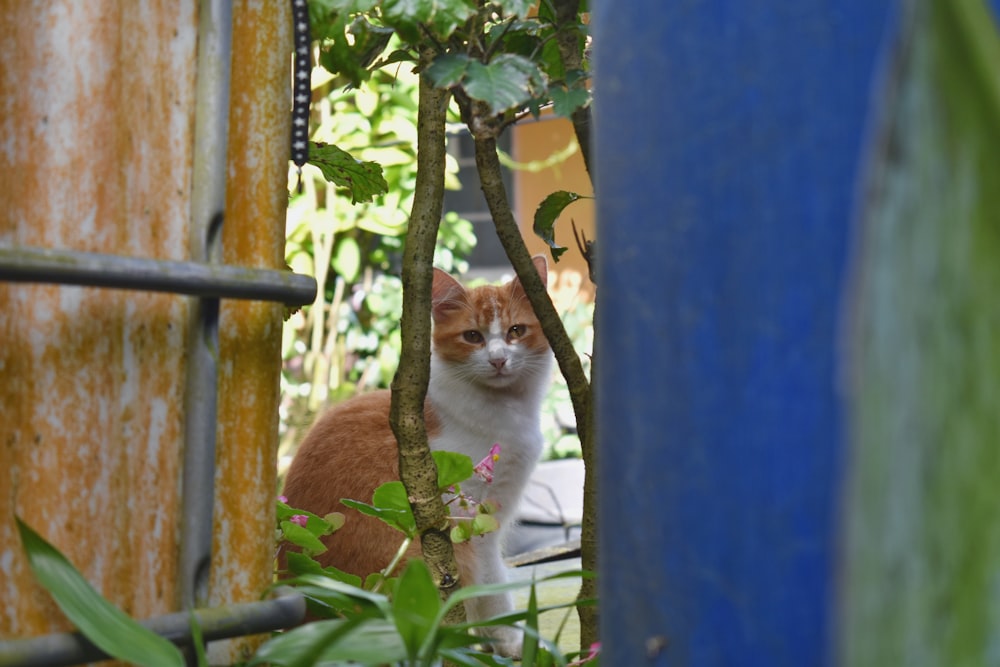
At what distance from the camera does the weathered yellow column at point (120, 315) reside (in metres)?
0.61

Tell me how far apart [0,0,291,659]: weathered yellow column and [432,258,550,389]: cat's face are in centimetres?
176

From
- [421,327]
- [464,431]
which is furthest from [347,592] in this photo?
[464,431]

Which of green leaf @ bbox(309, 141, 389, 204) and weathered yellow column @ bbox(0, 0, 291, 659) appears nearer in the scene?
weathered yellow column @ bbox(0, 0, 291, 659)

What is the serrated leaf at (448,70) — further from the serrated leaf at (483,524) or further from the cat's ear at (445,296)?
the cat's ear at (445,296)

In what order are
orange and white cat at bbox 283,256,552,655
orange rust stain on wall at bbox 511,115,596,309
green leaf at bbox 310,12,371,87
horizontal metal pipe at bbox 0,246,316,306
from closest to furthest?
horizontal metal pipe at bbox 0,246,316,306
green leaf at bbox 310,12,371,87
orange and white cat at bbox 283,256,552,655
orange rust stain on wall at bbox 511,115,596,309

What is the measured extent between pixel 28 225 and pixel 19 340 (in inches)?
2.9

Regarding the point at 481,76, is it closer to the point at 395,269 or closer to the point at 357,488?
the point at 357,488

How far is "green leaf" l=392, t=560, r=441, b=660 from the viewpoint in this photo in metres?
0.67

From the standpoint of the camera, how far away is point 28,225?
0.62m

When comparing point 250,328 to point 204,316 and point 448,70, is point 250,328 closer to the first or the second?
point 204,316

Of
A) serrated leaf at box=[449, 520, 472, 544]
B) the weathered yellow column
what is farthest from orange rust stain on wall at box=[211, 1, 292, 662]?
serrated leaf at box=[449, 520, 472, 544]

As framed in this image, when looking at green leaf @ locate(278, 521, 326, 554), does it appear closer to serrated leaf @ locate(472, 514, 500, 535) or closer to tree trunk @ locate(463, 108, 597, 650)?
serrated leaf @ locate(472, 514, 500, 535)

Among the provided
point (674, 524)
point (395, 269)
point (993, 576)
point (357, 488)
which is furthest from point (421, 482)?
point (395, 269)

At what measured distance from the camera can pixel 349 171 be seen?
1.22 metres
